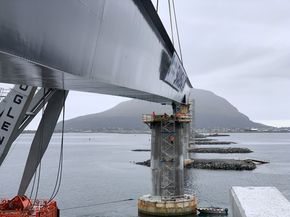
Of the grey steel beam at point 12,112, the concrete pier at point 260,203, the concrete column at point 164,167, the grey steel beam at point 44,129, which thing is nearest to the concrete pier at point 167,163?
the concrete column at point 164,167

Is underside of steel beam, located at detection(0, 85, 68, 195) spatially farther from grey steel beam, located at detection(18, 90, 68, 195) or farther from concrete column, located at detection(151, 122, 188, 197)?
concrete column, located at detection(151, 122, 188, 197)

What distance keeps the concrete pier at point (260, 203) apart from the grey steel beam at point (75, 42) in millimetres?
5217

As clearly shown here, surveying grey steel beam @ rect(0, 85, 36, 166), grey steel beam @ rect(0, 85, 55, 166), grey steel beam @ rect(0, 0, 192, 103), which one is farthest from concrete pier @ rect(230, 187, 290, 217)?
grey steel beam @ rect(0, 85, 36, 166)

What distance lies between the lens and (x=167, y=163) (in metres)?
40.1

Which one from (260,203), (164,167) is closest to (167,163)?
(164,167)

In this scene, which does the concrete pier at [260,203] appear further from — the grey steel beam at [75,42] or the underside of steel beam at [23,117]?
the underside of steel beam at [23,117]

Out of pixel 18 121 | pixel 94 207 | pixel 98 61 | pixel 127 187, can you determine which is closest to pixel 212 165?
pixel 127 187

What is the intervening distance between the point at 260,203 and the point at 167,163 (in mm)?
27896

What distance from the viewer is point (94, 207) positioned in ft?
149

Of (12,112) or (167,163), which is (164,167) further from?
(12,112)

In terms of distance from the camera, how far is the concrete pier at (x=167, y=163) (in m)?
38.4

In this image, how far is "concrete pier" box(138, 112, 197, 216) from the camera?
38.4 m

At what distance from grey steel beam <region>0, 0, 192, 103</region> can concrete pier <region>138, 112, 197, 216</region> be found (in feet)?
82.3

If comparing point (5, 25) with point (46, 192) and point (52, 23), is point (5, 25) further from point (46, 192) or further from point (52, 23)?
point (46, 192)
